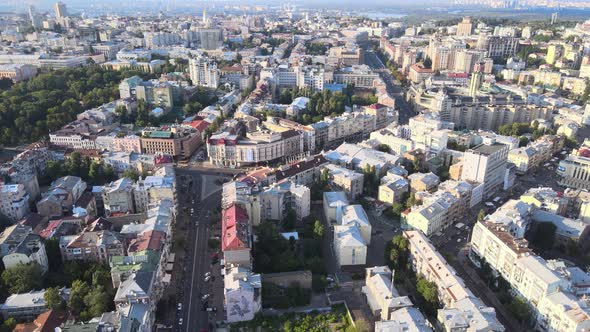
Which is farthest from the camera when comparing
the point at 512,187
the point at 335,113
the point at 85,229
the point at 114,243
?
the point at 335,113

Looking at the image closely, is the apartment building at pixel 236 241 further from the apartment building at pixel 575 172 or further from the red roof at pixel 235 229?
the apartment building at pixel 575 172

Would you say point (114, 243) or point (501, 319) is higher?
point (114, 243)

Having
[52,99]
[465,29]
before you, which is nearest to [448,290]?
[52,99]

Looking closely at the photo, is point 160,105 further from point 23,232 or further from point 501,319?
point 501,319

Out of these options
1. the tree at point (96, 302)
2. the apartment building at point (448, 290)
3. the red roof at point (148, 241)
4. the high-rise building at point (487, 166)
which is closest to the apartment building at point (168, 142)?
the red roof at point (148, 241)

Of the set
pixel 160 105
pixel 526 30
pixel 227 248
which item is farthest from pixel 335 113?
pixel 526 30

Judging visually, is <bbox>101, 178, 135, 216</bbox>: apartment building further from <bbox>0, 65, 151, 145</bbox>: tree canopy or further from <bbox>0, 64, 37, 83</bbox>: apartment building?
<bbox>0, 64, 37, 83</bbox>: apartment building
